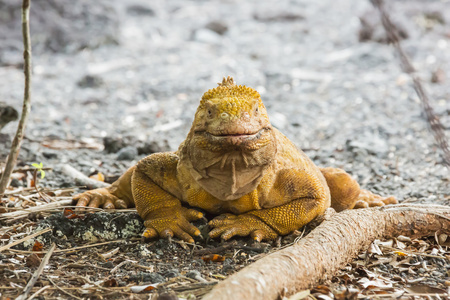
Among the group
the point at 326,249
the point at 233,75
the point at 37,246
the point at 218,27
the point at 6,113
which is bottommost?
the point at 37,246

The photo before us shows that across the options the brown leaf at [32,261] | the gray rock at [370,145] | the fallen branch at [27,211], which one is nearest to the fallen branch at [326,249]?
the brown leaf at [32,261]

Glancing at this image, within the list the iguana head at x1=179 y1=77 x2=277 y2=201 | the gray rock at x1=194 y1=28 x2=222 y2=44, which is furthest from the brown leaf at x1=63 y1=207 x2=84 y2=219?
the gray rock at x1=194 y1=28 x2=222 y2=44

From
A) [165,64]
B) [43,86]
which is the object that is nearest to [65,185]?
[43,86]

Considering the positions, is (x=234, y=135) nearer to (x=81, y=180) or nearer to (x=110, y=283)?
(x=110, y=283)

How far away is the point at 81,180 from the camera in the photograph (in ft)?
20.3

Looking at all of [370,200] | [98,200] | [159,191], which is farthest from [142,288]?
[370,200]

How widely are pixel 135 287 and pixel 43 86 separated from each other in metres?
9.35

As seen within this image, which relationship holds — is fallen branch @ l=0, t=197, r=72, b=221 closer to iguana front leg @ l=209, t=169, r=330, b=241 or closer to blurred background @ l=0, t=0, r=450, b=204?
blurred background @ l=0, t=0, r=450, b=204

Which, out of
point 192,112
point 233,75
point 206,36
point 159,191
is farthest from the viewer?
point 206,36

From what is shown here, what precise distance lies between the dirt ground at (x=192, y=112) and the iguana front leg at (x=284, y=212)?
0.12 metres

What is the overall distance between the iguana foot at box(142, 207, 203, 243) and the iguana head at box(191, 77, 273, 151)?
0.85m

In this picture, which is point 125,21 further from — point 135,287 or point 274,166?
point 135,287

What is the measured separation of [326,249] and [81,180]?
11.1ft

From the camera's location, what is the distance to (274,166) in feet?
15.4
